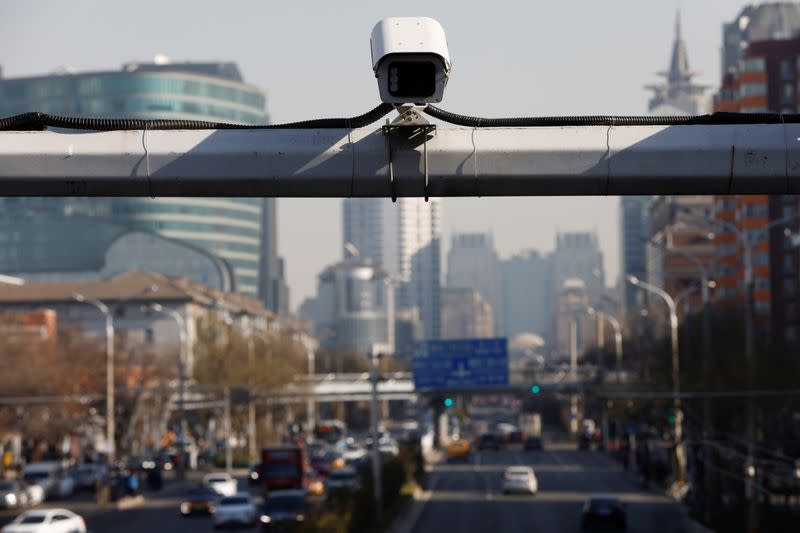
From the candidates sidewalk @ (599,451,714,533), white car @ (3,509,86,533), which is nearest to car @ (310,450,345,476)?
sidewalk @ (599,451,714,533)

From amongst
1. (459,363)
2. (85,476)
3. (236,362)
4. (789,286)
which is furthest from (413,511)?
(789,286)

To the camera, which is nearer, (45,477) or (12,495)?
(12,495)

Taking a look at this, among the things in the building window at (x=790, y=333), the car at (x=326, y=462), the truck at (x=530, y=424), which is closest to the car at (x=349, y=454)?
the car at (x=326, y=462)

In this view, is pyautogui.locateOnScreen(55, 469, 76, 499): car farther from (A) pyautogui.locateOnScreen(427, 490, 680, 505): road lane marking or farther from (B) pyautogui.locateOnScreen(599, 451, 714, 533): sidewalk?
(B) pyautogui.locateOnScreen(599, 451, 714, 533): sidewalk

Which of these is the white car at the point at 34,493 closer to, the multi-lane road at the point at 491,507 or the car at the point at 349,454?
the multi-lane road at the point at 491,507

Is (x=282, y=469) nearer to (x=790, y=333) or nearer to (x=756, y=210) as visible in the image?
(x=790, y=333)
